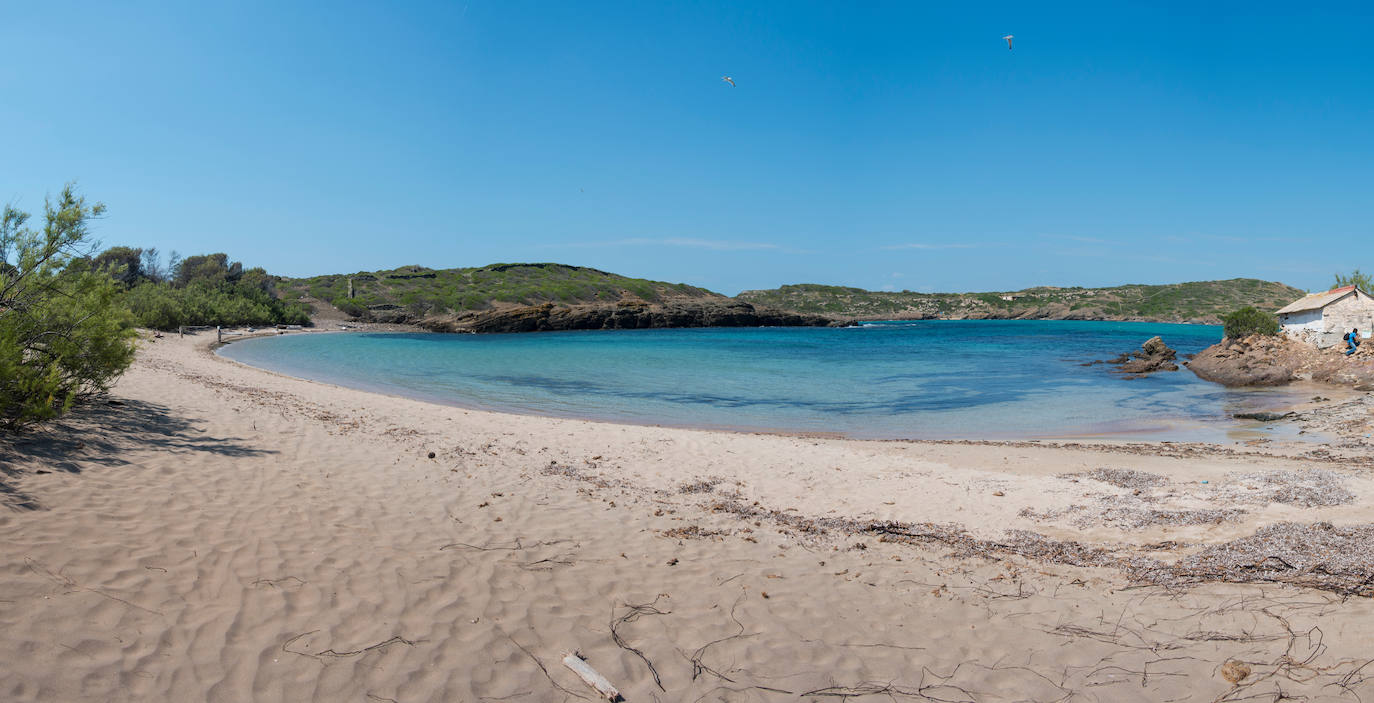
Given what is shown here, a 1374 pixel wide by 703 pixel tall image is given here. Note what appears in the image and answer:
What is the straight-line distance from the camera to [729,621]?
4.64 meters

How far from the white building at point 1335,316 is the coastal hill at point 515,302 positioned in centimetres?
6507

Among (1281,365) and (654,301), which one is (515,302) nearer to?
(654,301)

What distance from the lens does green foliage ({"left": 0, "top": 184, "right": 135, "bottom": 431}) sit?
22.1 feet

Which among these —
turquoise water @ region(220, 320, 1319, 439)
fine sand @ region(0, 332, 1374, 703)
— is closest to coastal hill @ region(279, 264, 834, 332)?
turquoise water @ region(220, 320, 1319, 439)

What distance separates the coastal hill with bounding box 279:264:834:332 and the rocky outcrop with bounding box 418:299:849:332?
0.38 ft

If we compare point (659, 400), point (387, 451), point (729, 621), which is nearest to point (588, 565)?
point (729, 621)

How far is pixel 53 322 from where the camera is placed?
→ 790 centimetres

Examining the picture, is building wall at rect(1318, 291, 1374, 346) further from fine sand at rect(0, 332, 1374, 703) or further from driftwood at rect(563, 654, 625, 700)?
driftwood at rect(563, 654, 625, 700)

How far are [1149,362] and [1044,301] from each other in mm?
128910

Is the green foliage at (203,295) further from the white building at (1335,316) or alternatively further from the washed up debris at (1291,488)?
the white building at (1335,316)

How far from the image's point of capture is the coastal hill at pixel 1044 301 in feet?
404

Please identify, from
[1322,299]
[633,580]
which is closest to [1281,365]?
[1322,299]

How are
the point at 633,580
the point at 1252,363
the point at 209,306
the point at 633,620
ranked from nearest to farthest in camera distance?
1. the point at 633,620
2. the point at 633,580
3. the point at 1252,363
4. the point at 209,306

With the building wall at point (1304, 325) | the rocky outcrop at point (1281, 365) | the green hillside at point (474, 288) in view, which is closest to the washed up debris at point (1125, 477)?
the rocky outcrop at point (1281, 365)
